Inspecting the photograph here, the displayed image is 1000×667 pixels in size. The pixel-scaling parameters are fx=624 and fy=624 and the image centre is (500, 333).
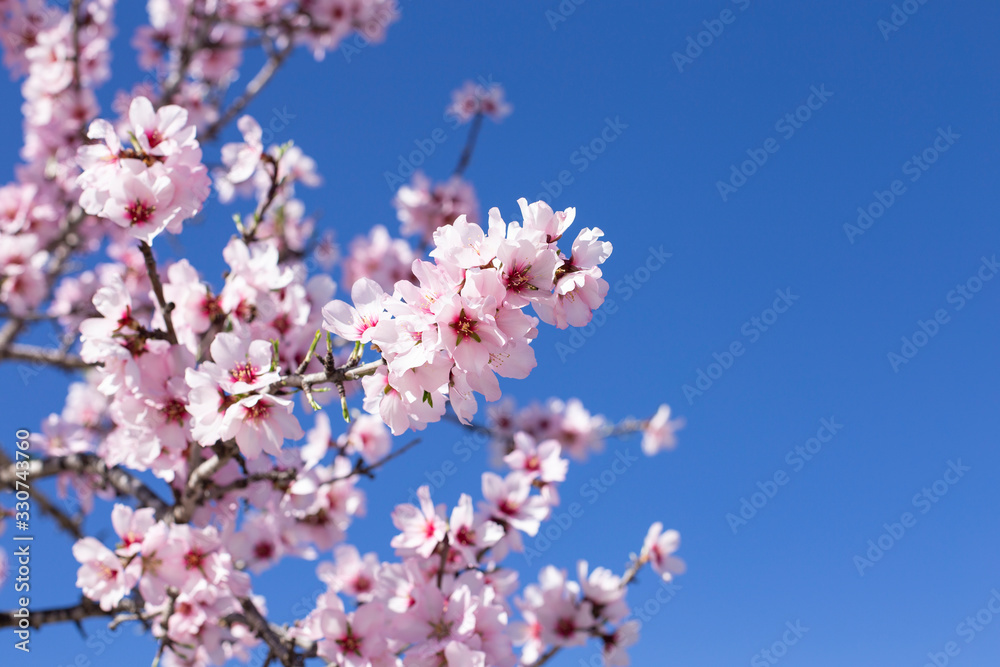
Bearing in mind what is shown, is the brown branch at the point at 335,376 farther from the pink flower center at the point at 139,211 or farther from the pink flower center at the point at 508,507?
the pink flower center at the point at 508,507

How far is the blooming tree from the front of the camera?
1.38 metres

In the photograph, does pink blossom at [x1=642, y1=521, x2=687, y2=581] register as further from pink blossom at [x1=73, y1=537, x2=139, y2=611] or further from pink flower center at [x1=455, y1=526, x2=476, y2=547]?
pink blossom at [x1=73, y1=537, x2=139, y2=611]

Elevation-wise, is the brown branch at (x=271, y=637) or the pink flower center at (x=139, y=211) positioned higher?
the pink flower center at (x=139, y=211)

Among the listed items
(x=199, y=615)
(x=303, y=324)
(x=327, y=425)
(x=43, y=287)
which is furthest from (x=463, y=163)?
(x=199, y=615)

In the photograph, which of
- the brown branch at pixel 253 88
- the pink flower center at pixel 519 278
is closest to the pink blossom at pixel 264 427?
the pink flower center at pixel 519 278

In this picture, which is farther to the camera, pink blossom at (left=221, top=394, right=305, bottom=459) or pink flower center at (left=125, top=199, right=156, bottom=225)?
pink flower center at (left=125, top=199, right=156, bottom=225)

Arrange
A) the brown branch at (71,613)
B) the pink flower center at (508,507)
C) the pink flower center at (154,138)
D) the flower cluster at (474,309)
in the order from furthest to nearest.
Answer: the pink flower center at (508,507) → the brown branch at (71,613) → the pink flower center at (154,138) → the flower cluster at (474,309)

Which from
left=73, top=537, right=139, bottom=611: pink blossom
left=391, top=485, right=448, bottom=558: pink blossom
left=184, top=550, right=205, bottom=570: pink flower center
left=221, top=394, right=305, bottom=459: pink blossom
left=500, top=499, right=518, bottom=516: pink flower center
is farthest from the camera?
left=500, top=499, right=518, bottom=516: pink flower center

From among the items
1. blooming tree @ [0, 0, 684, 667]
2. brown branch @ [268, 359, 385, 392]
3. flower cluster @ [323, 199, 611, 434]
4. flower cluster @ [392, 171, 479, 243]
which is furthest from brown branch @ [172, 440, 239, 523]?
flower cluster @ [392, 171, 479, 243]

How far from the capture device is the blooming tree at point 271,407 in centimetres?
138

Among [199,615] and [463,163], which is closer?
[199,615]

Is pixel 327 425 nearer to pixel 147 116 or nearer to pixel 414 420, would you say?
pixel 147 116

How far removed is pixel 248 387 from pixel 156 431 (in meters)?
0.86

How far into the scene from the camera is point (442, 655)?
2.20 meters
